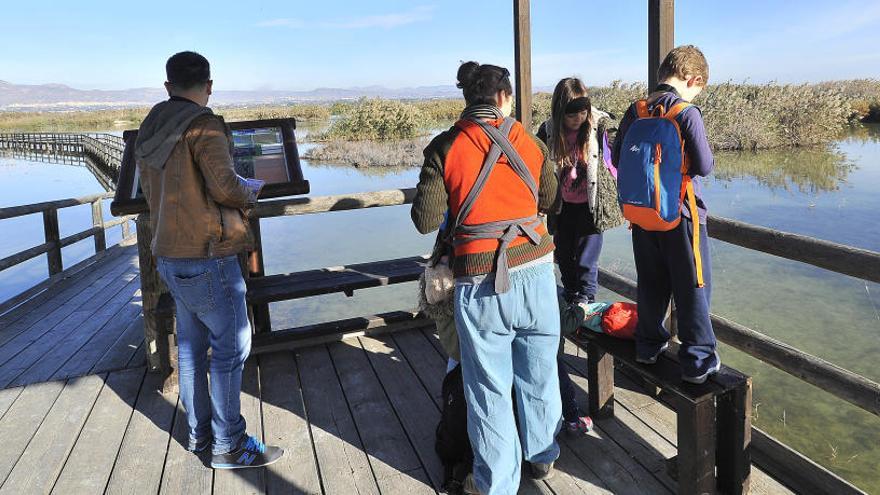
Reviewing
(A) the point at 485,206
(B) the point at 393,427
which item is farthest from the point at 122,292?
(A) the point at 485,206

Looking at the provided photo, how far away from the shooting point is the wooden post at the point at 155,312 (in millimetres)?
3447

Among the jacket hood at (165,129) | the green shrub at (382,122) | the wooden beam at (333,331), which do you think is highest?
the green shrub at (382,122)

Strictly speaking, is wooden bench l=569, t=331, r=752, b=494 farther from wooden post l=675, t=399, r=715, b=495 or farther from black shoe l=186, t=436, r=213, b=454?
black shoe l=186, t=436, r=213, b=454

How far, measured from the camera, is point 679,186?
7.27 ft

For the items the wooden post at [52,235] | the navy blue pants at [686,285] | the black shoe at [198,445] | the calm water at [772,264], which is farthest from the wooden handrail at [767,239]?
the wooden post at [52,235]

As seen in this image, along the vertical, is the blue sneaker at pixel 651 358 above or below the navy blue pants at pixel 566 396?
above

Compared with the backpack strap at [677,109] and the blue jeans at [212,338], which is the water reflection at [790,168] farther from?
the blue jeans at [212,338]

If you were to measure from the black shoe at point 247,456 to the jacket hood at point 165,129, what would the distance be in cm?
124

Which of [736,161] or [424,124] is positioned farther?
[424,124]

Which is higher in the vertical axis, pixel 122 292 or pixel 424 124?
pixel 424 124

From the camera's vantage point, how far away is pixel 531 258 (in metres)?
2.19

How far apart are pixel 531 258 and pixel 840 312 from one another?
694 cm

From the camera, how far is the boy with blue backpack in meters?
2.19

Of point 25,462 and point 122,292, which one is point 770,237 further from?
point 122,292
